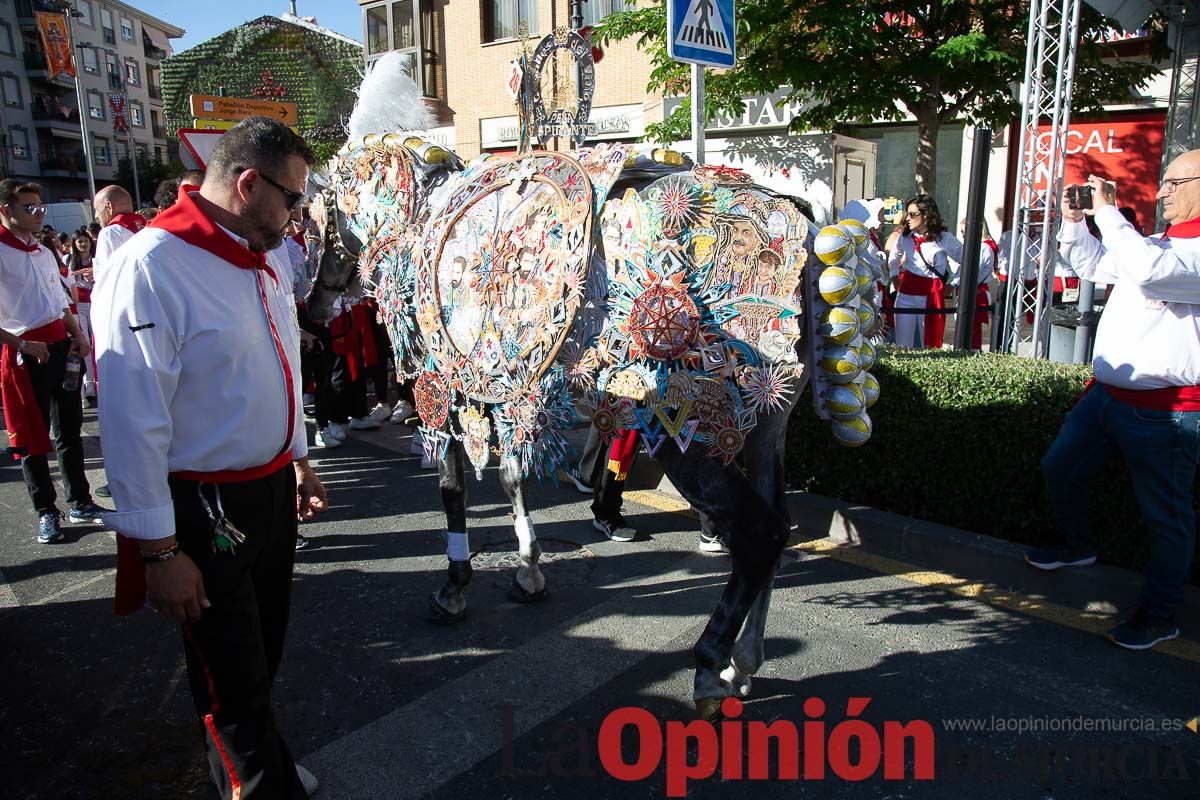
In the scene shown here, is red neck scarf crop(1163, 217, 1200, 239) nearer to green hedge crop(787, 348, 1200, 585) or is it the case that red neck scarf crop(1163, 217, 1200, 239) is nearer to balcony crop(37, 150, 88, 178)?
green hedge crop(787, 348, 1200, 585)

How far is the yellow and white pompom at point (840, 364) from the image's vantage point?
8.99ft

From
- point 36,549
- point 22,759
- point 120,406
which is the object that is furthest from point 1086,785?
point 36,549

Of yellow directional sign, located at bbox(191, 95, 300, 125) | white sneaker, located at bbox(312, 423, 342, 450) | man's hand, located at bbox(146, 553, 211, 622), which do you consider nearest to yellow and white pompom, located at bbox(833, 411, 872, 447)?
man's hand, located at bbox(146, 553, 211, 622)

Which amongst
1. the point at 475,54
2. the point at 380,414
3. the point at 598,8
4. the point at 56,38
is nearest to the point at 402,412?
the point at 380,414

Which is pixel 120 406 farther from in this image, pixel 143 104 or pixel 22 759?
pixel 143 104

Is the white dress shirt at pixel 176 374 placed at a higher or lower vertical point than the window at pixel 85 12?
lower

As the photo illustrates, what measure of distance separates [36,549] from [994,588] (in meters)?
5.29

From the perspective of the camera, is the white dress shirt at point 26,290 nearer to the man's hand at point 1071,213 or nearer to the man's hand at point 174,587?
the man's hand at point 174,587

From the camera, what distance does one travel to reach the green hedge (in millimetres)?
3844

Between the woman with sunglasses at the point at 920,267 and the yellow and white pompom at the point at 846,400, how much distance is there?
5.65 m

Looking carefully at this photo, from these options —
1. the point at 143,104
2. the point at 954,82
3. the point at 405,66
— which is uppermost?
the point at 143,104

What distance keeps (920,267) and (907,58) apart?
2752 millimetres

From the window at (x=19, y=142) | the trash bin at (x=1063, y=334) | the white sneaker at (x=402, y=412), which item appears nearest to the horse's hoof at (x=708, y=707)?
the trash bin at (x=1063, y=334)

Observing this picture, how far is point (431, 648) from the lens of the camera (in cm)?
351
